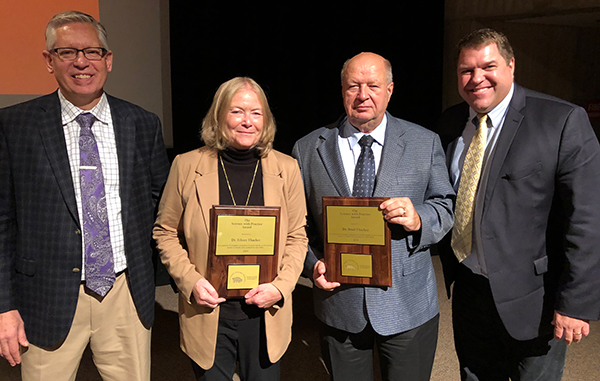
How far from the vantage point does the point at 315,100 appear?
5.40 meters

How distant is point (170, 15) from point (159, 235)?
128 inches

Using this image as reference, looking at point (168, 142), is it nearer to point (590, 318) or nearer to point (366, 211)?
point (366, 211)

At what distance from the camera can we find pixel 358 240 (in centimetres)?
175

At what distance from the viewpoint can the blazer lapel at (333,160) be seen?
1.85 metres

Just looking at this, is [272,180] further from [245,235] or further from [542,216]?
[542,216]

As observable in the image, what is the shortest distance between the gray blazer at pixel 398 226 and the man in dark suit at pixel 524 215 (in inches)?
6.8

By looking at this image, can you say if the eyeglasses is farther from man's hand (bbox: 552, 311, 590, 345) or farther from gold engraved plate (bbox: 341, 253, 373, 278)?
man's hand (bbox: 552, 311, 590, 345)

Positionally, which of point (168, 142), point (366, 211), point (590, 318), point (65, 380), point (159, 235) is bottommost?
point (65, 380)

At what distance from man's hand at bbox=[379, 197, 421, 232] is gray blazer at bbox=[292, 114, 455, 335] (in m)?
0.07

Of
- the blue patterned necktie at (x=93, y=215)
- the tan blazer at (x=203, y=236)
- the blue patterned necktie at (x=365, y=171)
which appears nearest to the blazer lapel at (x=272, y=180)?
the tan blazer at (x=203, y=236)

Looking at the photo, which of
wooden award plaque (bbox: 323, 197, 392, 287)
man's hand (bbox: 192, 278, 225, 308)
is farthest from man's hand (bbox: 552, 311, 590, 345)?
man's hand (bbox: 192, 278, 225, 308)

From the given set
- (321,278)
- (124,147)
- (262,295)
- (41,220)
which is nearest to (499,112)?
(321,278)

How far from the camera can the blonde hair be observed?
176 cm

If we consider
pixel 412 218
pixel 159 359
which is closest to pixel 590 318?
pixel 412 218
